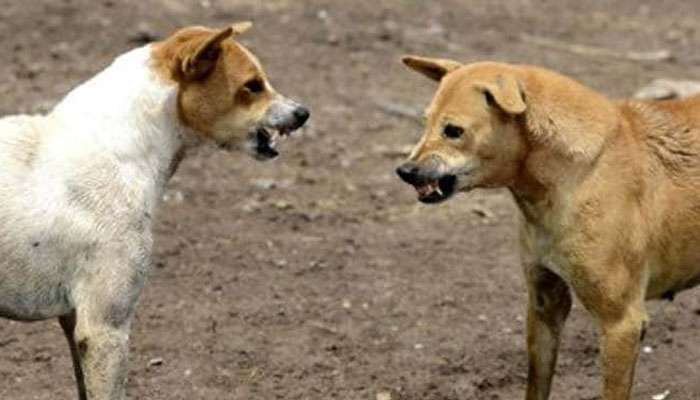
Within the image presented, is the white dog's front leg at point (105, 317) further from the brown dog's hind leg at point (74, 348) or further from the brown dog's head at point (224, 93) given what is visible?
the brown dog's head at point (224, 93)

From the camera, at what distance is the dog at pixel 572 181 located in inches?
243

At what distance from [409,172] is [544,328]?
1.01 meters

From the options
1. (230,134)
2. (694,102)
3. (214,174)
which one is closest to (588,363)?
(694,102)

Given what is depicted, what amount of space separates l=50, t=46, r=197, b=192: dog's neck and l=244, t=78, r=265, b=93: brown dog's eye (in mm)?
264

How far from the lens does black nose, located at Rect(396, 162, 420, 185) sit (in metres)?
6.11

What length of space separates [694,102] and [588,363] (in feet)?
→ 4.75

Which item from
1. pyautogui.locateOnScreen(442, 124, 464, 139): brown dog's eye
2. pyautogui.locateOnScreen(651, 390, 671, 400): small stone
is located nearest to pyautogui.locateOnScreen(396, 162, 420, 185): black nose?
pyautogui.locateOnScreen(442, 124, 464, 139): brown dog's eye

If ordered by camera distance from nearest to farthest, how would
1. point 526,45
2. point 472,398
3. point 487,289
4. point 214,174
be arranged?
point 472,398 < point 487,289 < point 214,174 < point 526,45

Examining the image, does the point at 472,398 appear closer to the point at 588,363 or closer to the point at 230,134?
the point at 588,363

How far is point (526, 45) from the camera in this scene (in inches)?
522

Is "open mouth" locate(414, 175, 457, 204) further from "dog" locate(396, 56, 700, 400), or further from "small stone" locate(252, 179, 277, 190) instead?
"small stone" locate(252, 179, 277, 190)

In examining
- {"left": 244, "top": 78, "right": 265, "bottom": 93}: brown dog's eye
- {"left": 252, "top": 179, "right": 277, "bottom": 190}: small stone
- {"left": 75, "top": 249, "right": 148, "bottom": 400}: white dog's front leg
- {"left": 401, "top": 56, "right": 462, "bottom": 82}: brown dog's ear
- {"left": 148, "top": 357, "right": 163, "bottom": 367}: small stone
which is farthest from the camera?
{"left": 252, "top": 179, "right": 277, "bottom": 190}: small stone

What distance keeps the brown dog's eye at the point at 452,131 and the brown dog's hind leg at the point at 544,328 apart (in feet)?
2.41

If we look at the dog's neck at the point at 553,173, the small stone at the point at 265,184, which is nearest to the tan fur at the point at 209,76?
the dog's neck at the point at 553,173
